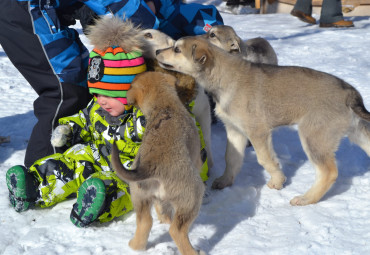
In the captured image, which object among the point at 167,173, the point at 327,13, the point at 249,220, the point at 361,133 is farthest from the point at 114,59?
the point at 327,13

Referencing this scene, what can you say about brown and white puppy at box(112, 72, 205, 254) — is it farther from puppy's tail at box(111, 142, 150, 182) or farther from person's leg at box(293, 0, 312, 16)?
person's leg at box(293, 0, 312, 16)

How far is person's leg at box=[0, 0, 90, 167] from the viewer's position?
3543mm

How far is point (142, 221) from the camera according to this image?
8.52ft

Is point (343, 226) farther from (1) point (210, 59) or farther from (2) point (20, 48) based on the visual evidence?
(2) point (20, 48)

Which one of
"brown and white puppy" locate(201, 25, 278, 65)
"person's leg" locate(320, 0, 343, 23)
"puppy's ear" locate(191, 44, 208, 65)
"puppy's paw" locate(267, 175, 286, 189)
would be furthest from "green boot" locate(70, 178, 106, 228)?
"person's leg" locate(320, 0, 343, 23)

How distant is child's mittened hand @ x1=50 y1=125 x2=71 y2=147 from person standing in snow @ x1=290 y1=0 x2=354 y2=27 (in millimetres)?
6964

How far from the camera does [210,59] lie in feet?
11.4

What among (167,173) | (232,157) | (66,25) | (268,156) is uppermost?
(66,25)

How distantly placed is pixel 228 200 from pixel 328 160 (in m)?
0.82

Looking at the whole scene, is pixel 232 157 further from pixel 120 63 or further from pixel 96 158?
pixel 120 63

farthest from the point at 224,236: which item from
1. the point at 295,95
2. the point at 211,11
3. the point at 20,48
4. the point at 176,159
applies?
the point at 211,11

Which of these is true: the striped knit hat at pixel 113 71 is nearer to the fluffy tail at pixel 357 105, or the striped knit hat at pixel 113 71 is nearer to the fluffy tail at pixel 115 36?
the fluffy tail at pixel 115 36

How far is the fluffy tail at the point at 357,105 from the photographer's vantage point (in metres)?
3.22

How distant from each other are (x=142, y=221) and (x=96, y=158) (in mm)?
982
